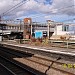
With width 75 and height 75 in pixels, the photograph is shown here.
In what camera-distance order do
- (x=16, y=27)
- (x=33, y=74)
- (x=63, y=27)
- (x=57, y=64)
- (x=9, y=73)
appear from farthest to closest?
(x=16, y=27)
(x=63, y=27)
(x=57, y=64)
(x=9, y=73)
(x=33, y=74)

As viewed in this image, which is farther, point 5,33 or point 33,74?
point 5,33

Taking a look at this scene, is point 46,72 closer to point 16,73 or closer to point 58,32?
point 16,73

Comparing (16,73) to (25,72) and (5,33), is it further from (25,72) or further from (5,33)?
(5,33)

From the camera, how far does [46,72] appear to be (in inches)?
616

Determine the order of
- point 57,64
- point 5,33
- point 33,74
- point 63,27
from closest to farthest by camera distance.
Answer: point 33,74 < point 57,64 < point 5,33 < point 63,27

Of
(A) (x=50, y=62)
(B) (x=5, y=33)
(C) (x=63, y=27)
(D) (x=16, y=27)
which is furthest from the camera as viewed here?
(D) (x=16, y=27)

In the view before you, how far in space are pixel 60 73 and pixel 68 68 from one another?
1.84m

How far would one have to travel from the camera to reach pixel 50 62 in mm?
19719

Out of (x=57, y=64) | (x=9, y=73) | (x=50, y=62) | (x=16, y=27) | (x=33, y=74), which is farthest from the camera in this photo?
(x=16, y=27)

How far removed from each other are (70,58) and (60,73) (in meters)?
6.18

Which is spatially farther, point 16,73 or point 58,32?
point 58,32

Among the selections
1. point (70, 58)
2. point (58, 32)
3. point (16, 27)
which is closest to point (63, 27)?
point (58, 32)

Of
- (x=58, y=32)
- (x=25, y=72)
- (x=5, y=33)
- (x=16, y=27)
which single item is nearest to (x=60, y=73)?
(x=25, y=72)

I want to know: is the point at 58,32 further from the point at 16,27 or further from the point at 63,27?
the point at 16,27
